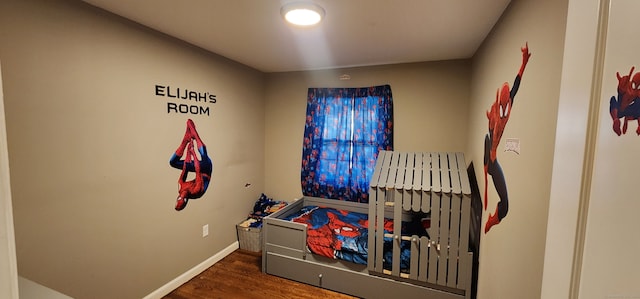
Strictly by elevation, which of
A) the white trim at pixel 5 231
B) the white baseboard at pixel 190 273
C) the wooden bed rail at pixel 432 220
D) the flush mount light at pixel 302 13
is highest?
the flush mount light at pixel 302 13

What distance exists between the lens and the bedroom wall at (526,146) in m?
0.98

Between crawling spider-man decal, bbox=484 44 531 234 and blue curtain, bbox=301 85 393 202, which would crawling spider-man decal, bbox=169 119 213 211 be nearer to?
blue curtain, bbox=301 85 393 202

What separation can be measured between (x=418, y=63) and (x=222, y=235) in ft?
A: 9.79

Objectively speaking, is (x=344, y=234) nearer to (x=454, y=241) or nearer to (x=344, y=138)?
(x=454, y=241)

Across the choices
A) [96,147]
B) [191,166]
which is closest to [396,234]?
[191,166]

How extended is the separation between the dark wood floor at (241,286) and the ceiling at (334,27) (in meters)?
2.27

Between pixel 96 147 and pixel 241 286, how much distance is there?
166 cm

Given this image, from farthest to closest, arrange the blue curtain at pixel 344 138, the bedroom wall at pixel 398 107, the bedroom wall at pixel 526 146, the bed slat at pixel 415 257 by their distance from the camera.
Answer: the blue curtain at pixel 344 138
the bedroom wall at pixel 398 107
the bed slat at pixel 415 257
the bedroom wall at pixel 526 146

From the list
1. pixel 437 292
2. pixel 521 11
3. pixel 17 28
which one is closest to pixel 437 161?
pixel 437 292

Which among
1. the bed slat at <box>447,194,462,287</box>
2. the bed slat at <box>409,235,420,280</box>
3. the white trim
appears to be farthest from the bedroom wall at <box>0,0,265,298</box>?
the bed slat at <box>447,194,462,287</box>

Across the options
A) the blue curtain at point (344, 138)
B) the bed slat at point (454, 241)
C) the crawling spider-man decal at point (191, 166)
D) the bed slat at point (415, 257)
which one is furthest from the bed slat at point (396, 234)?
the crawling spider-man decal at point (191, 166)

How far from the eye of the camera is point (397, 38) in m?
2.12

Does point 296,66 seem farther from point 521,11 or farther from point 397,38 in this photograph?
point 521,11

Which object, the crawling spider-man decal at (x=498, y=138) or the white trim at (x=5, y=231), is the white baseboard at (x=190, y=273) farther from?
the crawling spider-man decal at (x=498, y=138)
